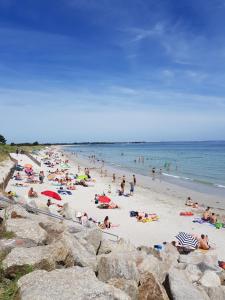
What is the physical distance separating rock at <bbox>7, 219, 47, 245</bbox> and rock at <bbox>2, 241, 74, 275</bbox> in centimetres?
93

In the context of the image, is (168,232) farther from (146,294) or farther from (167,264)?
(146,294)

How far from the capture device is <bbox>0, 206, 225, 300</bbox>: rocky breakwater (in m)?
5.90

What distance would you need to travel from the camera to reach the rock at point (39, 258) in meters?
6.77

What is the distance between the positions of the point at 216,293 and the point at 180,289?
1.57m

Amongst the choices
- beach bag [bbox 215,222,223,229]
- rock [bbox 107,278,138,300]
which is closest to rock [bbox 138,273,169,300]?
rock [bbox 107,278,138,300]

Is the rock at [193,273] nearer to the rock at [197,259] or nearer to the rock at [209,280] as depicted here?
the rock at [209,280]

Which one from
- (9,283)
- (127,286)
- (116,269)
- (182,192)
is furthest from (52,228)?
(182,192)

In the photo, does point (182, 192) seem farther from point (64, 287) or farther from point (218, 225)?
point (64, 287)

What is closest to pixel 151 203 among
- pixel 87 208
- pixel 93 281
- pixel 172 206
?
pixel 172 206

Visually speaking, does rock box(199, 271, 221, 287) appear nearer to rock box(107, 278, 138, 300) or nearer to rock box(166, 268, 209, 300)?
rock box(166, 268, 209, 300)

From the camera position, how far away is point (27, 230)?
8734 mm

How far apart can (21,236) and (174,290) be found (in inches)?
142

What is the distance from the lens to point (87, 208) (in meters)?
25.1

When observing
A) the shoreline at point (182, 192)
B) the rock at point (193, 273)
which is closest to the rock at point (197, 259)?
the rock at point (193, 273)
